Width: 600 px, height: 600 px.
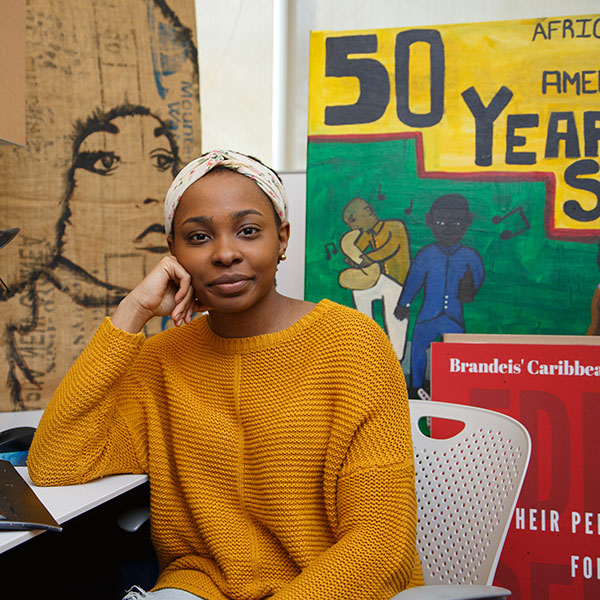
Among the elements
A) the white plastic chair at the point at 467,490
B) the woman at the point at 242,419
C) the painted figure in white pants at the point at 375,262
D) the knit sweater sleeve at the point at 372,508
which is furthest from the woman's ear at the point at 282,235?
the painted figure in white pants at the point at 375,262

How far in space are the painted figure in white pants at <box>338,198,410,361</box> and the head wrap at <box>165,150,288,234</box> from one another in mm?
892

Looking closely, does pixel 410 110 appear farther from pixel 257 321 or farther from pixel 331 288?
pixel 257 321

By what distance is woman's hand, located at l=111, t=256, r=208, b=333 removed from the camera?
4.66 ft

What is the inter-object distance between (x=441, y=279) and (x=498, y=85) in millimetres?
654

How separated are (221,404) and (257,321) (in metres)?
0.19

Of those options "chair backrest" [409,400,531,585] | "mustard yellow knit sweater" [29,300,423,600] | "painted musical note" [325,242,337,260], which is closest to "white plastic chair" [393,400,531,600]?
"chair backrest" [409,400,531,585]

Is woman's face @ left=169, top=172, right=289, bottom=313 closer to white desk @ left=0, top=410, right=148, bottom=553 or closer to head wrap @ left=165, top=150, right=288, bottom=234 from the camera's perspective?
head wrap @ left=165, top=150, right=288, bottom=234

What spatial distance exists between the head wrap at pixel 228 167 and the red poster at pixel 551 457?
100 cm

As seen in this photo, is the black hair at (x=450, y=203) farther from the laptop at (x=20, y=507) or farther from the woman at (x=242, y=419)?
the laptop at (x=20, y=507)

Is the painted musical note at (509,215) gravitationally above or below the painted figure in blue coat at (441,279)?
above

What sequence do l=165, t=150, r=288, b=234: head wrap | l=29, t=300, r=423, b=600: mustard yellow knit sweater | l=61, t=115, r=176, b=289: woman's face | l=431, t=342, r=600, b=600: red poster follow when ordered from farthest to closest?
l=61, t=115, r=176, b=289: woman's face → l=431, t=342, r=600, b=600: red poster → l=165, t=150, r=288, b=234: head wrap → l=29, t=300, r=423, b=600: mustard yellow knit sweater

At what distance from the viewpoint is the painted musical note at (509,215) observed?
2.16m

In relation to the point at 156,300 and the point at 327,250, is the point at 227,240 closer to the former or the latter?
the point at 156,300

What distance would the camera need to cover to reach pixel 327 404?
131 cm
